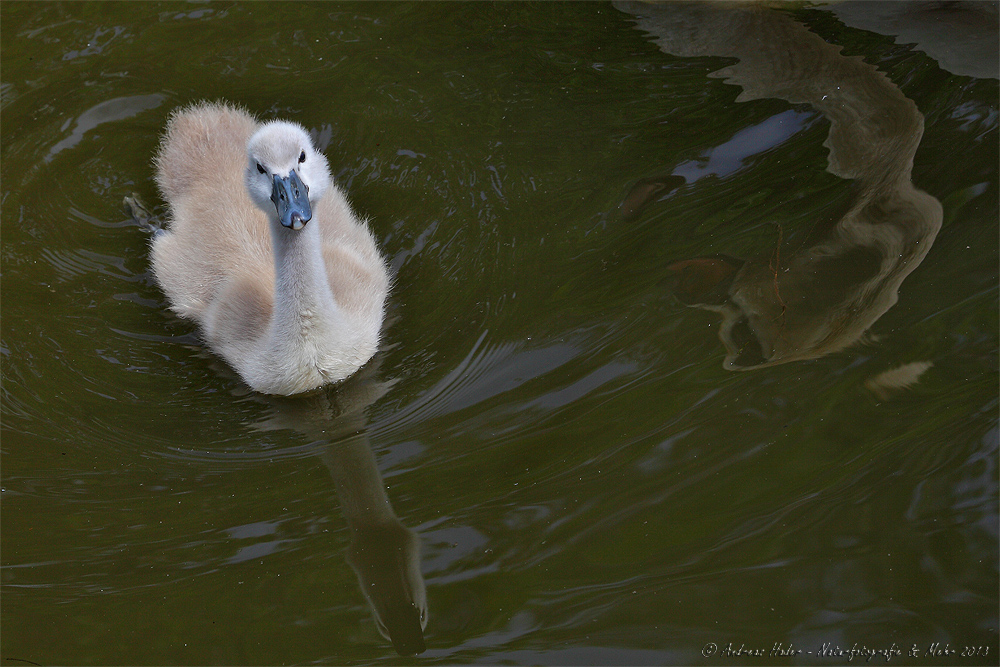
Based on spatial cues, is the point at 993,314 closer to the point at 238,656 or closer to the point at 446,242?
Answer: the point at 446,242

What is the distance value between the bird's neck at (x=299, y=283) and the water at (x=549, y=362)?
0.29m

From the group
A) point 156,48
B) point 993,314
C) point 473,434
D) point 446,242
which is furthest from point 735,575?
point 156,48

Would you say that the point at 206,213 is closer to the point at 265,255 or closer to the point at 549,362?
the point at 265,255

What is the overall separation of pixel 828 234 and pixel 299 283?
73.7 inches

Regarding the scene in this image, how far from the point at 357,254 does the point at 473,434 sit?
47.5 inches

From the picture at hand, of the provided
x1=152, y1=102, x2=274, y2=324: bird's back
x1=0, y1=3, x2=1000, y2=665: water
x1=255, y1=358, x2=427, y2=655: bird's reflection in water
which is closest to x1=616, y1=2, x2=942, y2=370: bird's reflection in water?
x1=0, y1=3, x2=1000, y2=665: water

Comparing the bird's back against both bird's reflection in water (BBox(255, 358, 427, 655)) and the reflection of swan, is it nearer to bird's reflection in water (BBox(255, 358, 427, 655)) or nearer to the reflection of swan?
the reflection of swan

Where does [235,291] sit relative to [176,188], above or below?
below

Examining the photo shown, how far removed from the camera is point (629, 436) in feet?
9.02

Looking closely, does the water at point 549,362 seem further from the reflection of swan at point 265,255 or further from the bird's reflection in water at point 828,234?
the reflection of swan at point 265,255

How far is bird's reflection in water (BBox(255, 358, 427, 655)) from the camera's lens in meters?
2.48

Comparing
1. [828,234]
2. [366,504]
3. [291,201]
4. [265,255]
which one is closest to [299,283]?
[291,201]

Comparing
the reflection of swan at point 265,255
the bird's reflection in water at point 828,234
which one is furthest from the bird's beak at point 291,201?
the bird's reflection in water at point 828,234

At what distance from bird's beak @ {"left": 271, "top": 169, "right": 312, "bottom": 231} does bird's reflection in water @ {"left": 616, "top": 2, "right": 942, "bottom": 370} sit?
1.29m
